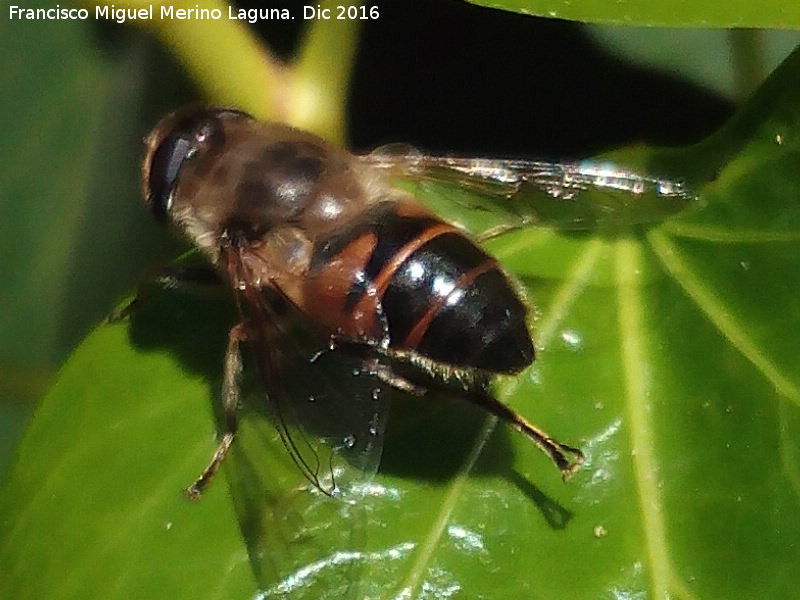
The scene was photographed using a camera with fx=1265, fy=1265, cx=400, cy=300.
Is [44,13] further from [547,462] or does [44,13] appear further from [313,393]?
[547,462]

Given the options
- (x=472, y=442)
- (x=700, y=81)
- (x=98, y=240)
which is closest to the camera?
(x=472, y=442)

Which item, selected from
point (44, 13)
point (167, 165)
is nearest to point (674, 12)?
point (167, 165)

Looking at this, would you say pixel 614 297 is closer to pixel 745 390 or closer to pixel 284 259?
pixel 745 390

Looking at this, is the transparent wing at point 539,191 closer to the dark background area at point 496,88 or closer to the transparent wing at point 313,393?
the transparent wing at point 313,393

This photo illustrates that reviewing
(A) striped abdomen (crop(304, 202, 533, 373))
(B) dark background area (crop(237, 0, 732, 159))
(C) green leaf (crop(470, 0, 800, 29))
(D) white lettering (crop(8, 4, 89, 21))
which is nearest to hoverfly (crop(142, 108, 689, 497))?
(A) striped abdomen (crop(304, 202, 533, 373))

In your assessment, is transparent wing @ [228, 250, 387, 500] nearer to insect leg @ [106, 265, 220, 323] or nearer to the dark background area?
insect leg @ [106, 265, 220, 323]

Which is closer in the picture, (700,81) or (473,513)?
(473,513)

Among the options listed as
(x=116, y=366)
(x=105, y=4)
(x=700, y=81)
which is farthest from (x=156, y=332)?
(x=700, y=81)
